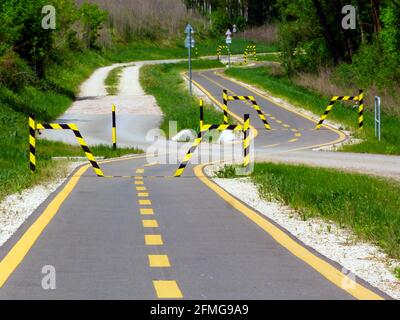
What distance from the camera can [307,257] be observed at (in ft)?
31.0

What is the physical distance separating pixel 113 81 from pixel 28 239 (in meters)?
52.9

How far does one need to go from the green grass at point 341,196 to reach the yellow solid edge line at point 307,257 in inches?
30.2

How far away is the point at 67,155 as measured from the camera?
26.0 metres

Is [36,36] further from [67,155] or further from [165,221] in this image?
[165,221]

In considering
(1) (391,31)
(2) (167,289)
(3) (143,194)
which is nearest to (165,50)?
(1) (391,31)

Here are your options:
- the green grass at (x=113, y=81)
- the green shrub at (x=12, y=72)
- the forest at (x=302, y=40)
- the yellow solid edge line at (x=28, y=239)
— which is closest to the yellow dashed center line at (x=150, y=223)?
the yellow solid edge line at (x=28, y=239)

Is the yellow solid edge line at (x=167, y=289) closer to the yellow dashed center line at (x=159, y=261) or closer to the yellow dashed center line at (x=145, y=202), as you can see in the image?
the yellow dashed center line at (x=159, y=261)

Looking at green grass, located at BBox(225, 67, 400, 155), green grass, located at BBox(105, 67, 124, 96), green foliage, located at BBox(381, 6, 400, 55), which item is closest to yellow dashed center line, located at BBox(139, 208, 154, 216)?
green grass, located at BBox(225, 67, 400, 155)

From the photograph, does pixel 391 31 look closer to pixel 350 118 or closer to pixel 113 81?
pixel 350 118

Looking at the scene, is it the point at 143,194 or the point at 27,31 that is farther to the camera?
the point at 27,31

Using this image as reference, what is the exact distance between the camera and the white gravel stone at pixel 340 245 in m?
8.51

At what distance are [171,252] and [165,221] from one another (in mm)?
2550

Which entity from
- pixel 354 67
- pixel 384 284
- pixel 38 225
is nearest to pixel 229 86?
pixel 354 67

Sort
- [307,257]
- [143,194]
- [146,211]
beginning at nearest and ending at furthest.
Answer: [307,257] → [146,211] → [143,194]
